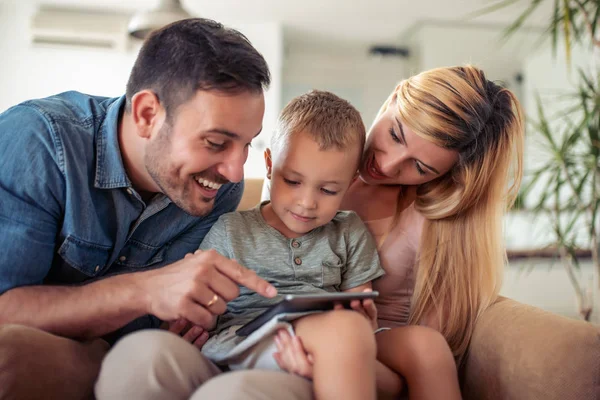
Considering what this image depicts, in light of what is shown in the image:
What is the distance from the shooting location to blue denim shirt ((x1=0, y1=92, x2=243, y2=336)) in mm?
1035

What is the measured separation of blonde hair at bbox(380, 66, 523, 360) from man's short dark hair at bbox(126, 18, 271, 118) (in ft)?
1.55

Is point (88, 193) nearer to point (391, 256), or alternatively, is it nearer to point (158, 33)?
point (158, 33)

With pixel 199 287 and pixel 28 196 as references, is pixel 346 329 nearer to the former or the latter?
pixel 199 287

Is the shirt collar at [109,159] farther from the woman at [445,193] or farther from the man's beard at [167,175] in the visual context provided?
the woman at [445,193]

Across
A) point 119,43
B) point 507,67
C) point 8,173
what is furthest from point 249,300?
point 507,67

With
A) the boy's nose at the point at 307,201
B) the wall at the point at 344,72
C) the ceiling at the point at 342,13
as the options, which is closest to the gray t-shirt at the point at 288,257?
the boy's nose at the point at 307,201

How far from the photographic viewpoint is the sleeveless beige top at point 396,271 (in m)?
1.47

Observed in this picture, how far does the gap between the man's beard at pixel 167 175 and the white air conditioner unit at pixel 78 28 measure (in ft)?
13.9

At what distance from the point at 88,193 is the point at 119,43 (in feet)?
13.9

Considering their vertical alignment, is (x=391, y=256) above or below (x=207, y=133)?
below

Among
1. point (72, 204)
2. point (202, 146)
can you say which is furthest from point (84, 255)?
Result: point (202, 146)

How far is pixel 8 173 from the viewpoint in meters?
1.04

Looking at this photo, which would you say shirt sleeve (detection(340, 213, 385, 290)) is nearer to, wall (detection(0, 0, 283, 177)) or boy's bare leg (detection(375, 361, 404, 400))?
boy's bare leg (detection(375, 361, 404, 400))

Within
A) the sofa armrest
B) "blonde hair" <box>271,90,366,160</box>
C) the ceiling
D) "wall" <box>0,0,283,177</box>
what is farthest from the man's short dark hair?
"wall" <box>0,0,283,177</box>
